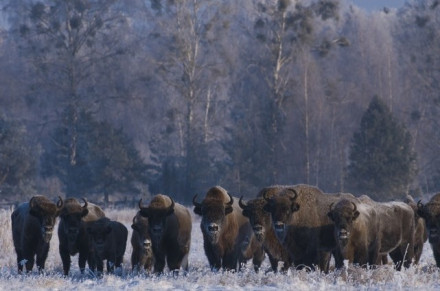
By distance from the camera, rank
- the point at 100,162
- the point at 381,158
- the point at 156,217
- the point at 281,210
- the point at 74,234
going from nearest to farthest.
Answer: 1. the point at 281,210
2. the point at 156,217
3. the point at 74,234
4. the point at 381,158
5. the point at 100,162

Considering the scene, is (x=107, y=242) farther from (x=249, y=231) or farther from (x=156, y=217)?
(x=249, y=231)

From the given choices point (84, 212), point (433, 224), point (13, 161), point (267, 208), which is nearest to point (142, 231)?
point (84, 212)

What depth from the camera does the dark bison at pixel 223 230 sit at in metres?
15.6

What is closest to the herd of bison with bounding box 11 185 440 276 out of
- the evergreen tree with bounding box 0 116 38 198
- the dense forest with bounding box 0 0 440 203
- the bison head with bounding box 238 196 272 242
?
the bison head with bounding box 238 196 272 242

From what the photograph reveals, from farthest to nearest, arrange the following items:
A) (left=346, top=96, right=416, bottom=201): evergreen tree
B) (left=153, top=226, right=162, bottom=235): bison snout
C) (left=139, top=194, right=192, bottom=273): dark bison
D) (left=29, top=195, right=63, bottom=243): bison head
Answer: (left=346, top=96, right=416, bottom=201): evergreen tree, (left=29, top=195, right=63, bottom=243): bison head, (left=139, top=194, right=192, bottom=273): dark bison, (left=153, top=226, right=162, bottom=235): bison snout

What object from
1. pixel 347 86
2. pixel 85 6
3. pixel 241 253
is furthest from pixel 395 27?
pixel 241 253

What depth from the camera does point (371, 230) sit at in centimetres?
1503

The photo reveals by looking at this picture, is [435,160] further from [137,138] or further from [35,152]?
[137,138]

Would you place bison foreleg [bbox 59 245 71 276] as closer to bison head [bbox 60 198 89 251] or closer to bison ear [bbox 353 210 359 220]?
bison head [bbox 60 198 89 251]

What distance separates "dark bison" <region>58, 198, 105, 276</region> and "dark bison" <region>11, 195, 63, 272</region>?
0.21 meters

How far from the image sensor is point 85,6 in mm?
54531

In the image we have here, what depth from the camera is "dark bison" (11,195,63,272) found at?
52.5ft

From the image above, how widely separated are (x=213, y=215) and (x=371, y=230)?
2622 mm

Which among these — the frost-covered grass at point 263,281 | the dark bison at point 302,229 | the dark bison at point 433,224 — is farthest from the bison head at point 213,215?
the dark bison at point 433,224
